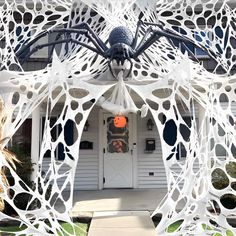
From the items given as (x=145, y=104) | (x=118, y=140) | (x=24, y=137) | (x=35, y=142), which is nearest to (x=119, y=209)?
(x=35, y=142)

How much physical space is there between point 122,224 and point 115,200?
8.04 feet

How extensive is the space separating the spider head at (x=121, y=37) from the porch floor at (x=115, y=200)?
3.29 m

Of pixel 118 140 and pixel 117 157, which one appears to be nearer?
pixel 117 157

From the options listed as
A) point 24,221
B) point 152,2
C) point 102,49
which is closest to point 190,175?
point 24,221

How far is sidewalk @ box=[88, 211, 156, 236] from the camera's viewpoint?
600 cm

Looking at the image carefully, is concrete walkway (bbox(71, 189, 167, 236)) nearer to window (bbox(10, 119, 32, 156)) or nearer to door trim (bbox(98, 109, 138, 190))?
door trim (bbox(98, 109, 138, 190))

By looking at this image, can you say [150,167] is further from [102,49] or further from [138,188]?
[102,49]

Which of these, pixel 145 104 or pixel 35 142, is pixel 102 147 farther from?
pixel 145 104

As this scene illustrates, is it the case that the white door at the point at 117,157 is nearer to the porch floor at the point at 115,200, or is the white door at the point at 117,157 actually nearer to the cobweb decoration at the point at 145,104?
the porch floor at the point at 115,200

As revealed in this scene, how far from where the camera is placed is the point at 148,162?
11.2 metres

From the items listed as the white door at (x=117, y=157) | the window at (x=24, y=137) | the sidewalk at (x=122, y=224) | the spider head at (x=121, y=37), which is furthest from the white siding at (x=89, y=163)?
the spider head at (x=121, y=37)

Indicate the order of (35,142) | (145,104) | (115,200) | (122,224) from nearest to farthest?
(145,104) → (122,224) → (35,142) → (115,200)

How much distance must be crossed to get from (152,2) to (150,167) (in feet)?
16.3

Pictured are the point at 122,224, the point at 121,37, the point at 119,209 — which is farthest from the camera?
the point at 119,209
